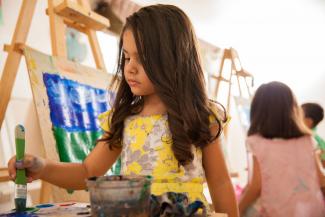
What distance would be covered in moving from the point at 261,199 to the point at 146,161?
1.05 meters

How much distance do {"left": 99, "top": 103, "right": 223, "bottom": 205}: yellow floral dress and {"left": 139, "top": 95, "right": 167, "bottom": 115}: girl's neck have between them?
2 centimetres

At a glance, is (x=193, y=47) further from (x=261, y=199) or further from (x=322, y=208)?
(x=322, y=208)

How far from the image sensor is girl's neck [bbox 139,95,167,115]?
1.10 meters

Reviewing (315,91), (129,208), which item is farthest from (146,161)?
(315,91)

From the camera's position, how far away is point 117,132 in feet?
3.76

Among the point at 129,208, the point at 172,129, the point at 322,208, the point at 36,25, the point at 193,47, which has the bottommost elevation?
the point at 322,208

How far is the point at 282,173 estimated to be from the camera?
182 cm

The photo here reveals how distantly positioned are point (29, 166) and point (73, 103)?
2.12 ft

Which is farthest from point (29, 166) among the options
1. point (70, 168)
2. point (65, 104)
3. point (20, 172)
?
point (65, 104)

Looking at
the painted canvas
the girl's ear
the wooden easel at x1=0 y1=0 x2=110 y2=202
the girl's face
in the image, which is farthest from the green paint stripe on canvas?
the girl's ear

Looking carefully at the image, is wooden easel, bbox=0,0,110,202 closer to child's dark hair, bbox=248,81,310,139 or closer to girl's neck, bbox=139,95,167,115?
girl's neck, bbox=139,95,167,115

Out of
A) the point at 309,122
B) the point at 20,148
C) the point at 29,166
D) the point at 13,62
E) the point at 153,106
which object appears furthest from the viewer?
the point at 309,122

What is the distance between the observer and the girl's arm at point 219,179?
108 centimetres

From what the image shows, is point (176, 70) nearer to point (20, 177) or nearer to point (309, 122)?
point (20, 177)
